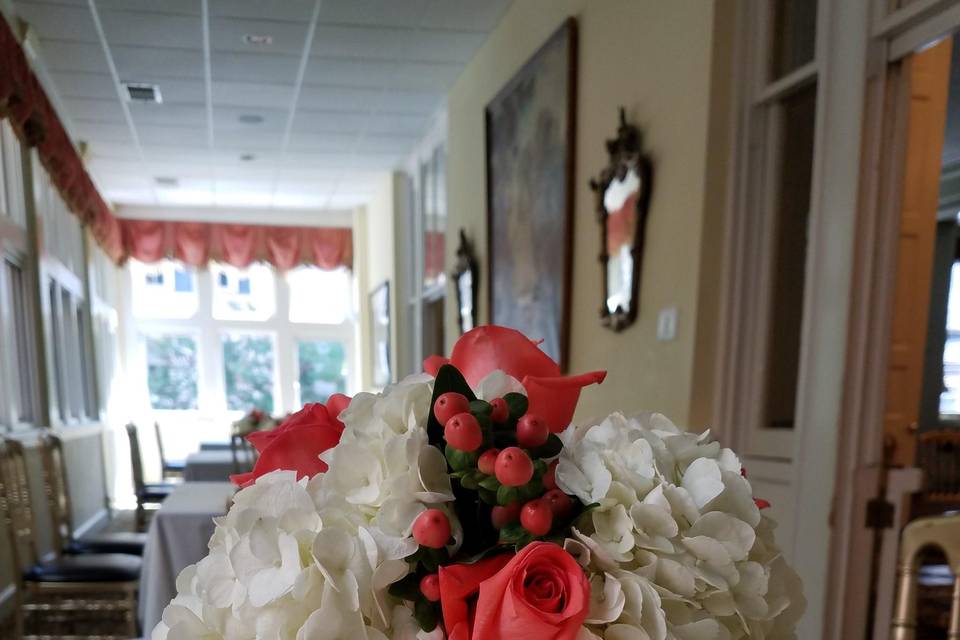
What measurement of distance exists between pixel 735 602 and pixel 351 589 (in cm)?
23

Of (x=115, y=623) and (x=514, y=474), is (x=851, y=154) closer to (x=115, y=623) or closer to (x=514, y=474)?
(x=514, y=474)

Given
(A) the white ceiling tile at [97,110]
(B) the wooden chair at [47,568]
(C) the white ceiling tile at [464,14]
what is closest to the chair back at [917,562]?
(B) the wooden chair at [47,568]

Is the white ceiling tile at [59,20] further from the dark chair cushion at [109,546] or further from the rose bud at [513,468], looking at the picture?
the rose bud at [513,468]

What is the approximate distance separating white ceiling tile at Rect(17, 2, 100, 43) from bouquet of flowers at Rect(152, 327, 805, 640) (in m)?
3.89

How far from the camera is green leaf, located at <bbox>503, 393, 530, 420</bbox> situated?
1.29 feet

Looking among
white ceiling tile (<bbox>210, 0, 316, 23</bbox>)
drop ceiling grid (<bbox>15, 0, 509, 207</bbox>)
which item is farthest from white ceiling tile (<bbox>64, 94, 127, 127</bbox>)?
white ceiling tile (<bbox>210, 0, 316, 23</bbox>)

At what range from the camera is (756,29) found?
75.7 inches

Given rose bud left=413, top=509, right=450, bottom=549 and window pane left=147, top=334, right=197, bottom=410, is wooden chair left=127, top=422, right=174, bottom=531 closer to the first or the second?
window pane left=147, top=334, right=197, bottom=410

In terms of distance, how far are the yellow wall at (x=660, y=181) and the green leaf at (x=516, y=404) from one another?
5.54 feet

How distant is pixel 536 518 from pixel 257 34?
3.86 meters

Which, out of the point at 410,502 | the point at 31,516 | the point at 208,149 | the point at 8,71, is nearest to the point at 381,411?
the point at 410,502

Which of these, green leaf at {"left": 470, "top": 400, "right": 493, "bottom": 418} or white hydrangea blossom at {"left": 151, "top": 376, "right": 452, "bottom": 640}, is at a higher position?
green leaf at {"left": 470, "top": 400, "right": 493, "bottom": 418}

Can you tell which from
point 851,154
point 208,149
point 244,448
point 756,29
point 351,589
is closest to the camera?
point 351,589

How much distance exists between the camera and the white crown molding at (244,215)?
7957 mm
